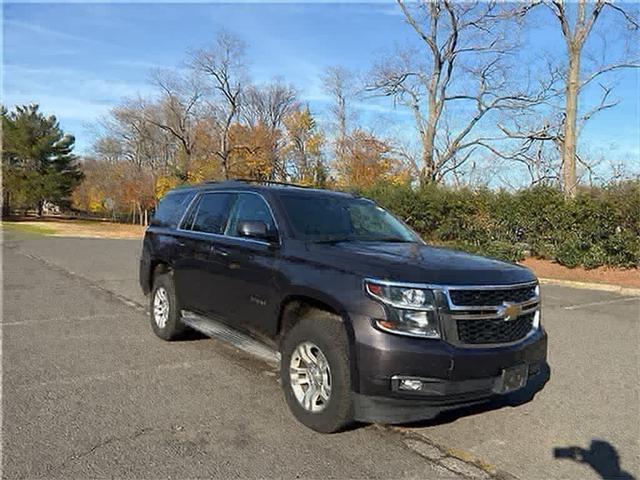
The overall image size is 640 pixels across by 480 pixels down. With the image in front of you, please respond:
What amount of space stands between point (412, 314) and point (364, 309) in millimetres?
320

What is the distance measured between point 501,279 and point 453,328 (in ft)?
1.94

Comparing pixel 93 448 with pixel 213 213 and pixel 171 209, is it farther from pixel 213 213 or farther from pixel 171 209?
pixel 171 209

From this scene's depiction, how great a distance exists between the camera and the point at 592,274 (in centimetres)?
1347

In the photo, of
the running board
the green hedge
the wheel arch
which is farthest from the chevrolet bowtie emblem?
the green hedge

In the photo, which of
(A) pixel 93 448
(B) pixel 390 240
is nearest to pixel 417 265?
(B) pixel 390 240

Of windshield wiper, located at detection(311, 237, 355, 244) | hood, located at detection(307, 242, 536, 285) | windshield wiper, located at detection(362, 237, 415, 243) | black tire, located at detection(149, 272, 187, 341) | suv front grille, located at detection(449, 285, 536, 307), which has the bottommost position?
black tire, located at detection(149, 272, 187, 341)

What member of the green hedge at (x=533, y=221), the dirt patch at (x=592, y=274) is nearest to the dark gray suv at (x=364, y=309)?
the dirt patch at (x=592, y=274)

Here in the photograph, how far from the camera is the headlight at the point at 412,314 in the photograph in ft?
11.1

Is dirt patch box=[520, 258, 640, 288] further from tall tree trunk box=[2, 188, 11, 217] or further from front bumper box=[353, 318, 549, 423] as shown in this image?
tall tree trunk box=[2, 188, 11, 217]

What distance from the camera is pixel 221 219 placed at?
212 inches

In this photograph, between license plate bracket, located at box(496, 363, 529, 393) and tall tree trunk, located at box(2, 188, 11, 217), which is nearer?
license plate bracket, located at box(496, 363, 529, 393)

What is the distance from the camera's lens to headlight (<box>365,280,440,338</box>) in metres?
3.39

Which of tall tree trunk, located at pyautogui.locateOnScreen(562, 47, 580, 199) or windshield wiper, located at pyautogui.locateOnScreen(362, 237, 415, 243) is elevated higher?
tall tree trunk, located at pyautogui.locateOnScreen(562, 47, 580, 199)

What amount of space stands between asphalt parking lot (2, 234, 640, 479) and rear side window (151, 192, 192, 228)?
4.74 feet
